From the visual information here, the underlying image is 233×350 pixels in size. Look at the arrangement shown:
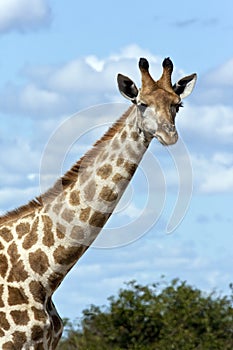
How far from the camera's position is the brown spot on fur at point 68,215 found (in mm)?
11281

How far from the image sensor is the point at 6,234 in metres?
11.5

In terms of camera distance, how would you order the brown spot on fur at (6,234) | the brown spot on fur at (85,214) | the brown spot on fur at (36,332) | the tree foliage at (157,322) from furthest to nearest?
the tree foliage at (157,322)
the brown spot on fur at (6,234)
the brown spot on fur at (85,214)
the brown spot on fur at (36,332)

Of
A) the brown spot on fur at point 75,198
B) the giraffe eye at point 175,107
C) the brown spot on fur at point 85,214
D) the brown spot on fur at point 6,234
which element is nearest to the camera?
the giraffe eye at point 175,107

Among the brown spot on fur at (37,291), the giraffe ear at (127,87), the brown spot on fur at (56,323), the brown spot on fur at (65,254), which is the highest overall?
the giraffe ear at (127,87)

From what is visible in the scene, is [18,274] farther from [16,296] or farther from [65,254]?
[65,254]

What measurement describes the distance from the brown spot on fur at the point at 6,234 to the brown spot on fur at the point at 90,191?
1.02 meters

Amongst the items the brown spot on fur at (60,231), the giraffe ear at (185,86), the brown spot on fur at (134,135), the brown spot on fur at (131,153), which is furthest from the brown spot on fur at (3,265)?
the giraffe ear at (185,86)

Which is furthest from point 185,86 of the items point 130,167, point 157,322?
point 157,322

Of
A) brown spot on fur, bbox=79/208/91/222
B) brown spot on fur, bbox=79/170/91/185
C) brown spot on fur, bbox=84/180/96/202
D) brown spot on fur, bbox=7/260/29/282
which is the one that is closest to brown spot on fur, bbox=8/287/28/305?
brown spot on fur, bbox=7/260/29/282

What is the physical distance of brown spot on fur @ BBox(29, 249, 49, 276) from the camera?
11266 mm

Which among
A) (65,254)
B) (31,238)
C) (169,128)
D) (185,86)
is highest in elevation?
(185,86)

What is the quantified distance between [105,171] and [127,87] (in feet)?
3.15

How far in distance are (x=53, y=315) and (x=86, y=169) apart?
1.68 m

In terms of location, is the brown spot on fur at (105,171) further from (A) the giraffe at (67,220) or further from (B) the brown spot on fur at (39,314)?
(B) the brown spot on fur at (39,314)
